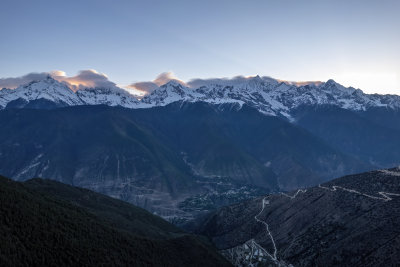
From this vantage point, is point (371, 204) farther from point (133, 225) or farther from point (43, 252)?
point (43, 252)

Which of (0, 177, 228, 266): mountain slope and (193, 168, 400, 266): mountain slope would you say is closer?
(0, 177, 228, 266): mountain slope

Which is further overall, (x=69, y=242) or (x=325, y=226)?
(x=325, y=226)

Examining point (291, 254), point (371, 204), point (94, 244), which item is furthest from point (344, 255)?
point (94, 244)

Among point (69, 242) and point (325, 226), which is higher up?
point (69, 242)
